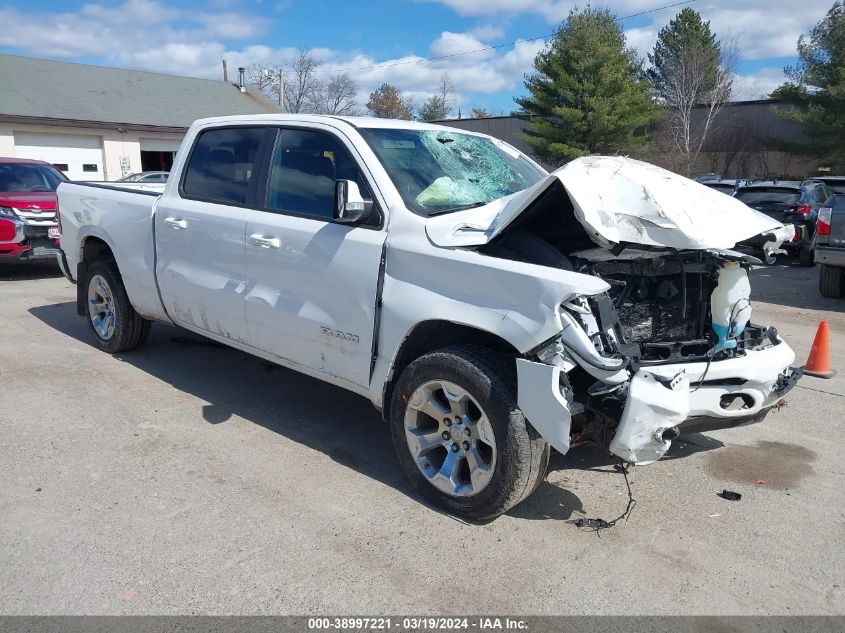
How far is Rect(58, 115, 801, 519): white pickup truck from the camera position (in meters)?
3.26

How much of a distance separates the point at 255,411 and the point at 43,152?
77.2 ft

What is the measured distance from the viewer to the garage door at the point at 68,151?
24094 mm

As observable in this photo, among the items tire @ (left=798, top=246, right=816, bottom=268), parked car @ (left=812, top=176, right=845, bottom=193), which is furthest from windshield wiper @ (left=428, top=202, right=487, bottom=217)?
tire @ (left=798, top=246, right=816, bottom=268)

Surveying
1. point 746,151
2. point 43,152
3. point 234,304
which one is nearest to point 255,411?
point 234,304

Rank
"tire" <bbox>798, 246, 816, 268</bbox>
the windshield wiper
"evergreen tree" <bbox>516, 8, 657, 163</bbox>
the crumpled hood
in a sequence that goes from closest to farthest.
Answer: the crumpled hood → the windshield wiper → "tire" <bbox>798, 246, 816, 268</bbox> → "evergreen tree" <bbox>516, 8, 657, 163</bbox>

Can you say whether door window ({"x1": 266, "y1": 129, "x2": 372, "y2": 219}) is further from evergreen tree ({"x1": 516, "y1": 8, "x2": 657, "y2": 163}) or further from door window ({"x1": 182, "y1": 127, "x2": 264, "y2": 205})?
evergreen tree ({"x1": 516, "y1": 8, "x2": 657, "y2": 163})

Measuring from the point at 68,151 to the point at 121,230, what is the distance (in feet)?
73.2

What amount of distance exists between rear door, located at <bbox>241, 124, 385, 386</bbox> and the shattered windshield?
22 centimetres

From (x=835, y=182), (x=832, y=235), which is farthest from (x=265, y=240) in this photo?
(x=835, y=182)

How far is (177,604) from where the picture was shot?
9.77ft

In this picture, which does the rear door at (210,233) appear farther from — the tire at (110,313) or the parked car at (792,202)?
the parked car at (792,202)

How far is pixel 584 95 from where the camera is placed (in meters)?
29.9

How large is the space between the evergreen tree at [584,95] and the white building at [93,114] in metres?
13.4

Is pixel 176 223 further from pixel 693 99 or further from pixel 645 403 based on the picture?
pixel 693 99
